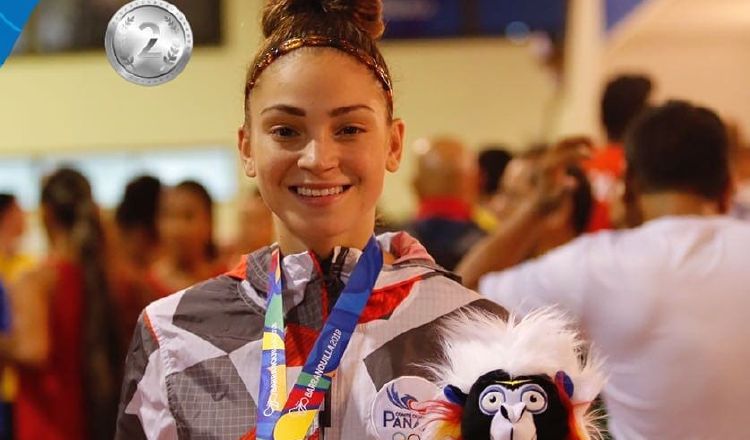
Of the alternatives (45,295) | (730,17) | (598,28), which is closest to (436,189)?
(45,295)

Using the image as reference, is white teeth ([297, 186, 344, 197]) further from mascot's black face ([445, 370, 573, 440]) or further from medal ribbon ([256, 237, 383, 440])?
mascot's black face ([445, 370, 573, 440])

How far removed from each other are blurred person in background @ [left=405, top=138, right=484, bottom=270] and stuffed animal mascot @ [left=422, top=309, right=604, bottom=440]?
2230 millimetres

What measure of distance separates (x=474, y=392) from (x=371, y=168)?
358 mm

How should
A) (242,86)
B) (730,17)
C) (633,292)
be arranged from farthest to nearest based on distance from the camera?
(730,17) → (633,292) → (242,86)

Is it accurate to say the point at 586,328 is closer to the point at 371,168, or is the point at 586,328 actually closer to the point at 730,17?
the point at 371,168

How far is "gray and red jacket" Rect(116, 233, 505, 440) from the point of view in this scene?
162 centimetres

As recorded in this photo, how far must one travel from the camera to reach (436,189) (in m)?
4.05

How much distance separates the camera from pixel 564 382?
4.87ft

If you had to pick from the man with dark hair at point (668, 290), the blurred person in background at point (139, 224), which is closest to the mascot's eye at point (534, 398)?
the man with dark hair at point (668, 290)

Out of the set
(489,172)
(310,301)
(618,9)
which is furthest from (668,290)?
(618,9)

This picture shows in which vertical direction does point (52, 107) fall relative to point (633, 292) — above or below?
above

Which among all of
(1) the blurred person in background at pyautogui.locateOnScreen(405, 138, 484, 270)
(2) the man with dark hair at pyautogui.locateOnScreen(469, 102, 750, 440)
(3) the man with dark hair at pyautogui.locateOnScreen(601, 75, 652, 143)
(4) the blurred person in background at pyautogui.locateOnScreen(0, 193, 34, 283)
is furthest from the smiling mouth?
(4) the blurred person in background at pyautogui.locateOnScreen(0, 193, 34, 283)

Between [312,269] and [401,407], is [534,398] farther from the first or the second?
[312,269]

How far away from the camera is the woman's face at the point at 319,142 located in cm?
162
